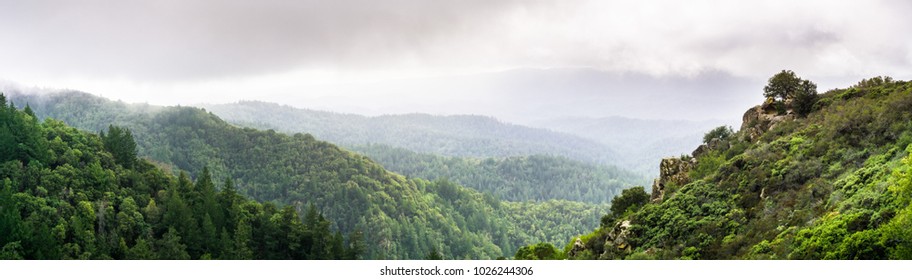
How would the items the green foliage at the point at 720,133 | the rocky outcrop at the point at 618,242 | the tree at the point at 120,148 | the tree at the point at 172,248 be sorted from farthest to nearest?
the tree at the point at 120,148, the tree at the point at 172,248, the green foliage at the point at 720,133, the rocky outcrop at the point at 618,242

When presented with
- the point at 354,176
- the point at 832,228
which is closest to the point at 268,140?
the point at 354,176

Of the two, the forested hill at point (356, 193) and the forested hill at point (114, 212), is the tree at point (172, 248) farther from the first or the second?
the forested hill at point (356, 193)

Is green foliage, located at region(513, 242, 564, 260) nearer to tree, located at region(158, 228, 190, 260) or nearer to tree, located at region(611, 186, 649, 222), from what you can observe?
tree, located at region(611, 186, 649, 222)

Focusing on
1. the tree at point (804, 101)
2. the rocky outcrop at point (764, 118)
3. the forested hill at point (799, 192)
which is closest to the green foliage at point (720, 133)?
the rocky outcrop at point (764, 118)

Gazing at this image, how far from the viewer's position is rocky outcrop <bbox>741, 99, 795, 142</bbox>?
136 feet

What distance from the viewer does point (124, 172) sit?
204ft

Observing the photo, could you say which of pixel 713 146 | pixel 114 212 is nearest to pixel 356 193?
pixel 114 212

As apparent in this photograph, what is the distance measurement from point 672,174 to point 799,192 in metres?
14.2

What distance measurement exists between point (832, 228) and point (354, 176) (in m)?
126

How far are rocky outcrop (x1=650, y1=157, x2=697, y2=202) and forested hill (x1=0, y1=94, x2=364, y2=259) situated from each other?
31.5 m

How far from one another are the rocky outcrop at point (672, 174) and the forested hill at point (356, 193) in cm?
7598

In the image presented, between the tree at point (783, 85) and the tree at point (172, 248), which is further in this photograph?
the tree at point (172, 248)

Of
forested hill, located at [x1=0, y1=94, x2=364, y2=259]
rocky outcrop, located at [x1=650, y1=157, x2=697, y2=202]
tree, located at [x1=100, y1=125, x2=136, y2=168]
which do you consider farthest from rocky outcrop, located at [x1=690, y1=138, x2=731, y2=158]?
tree, located at [x1=100, y1=125, x2=136, y2=168]

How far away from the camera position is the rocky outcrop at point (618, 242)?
107 feet
